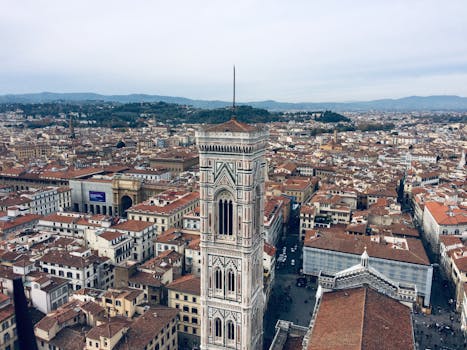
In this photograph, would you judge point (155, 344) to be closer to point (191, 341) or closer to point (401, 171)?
point (191, 341)

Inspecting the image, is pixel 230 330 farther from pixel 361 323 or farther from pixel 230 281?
pixel 361 323

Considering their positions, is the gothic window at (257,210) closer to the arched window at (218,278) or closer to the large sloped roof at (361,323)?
the arched window at (218,278)

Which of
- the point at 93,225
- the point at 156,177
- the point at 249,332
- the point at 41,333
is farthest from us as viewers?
the point at 156,177

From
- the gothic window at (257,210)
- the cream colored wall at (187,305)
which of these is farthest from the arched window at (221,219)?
the cream colored wall at (187,305)

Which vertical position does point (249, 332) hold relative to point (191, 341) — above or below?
above

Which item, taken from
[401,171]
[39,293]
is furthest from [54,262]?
[401,171]

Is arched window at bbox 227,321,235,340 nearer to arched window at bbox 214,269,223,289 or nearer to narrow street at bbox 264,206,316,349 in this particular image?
arched window at bbox 214,269,223,289

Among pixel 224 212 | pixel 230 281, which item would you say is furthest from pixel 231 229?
pixel 230 281

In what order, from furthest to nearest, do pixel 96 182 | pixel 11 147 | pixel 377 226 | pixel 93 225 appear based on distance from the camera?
pixel 11 147, pixel 96 182, pixel 377 226, pixel 93 225
